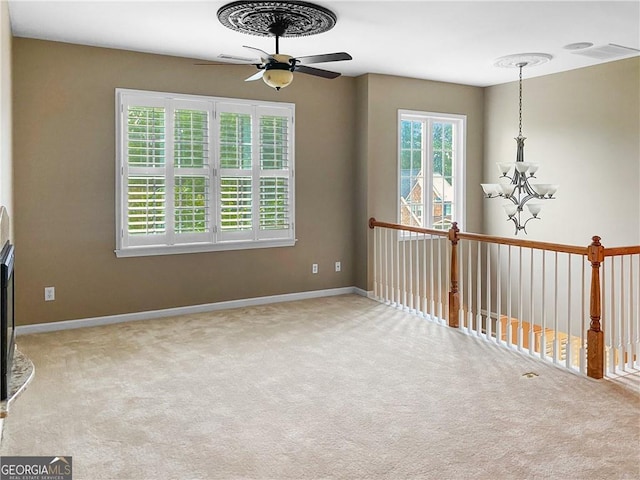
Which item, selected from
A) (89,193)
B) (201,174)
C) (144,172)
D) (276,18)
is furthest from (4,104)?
(201,174)

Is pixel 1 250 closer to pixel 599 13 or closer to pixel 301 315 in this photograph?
pixel 301 315

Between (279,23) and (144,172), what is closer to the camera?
(279,23)

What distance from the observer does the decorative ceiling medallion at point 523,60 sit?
545cm

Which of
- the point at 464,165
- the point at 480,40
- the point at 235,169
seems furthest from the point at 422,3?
the point at 464,165

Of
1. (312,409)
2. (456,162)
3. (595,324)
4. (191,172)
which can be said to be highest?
(456,162)

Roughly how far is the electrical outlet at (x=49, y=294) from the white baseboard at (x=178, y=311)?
0.23 meters

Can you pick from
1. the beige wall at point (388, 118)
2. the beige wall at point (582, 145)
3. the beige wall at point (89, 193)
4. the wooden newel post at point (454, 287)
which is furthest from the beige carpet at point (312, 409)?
the beige wall at point (582, 145)

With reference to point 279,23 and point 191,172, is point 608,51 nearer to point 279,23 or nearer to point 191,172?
point 279,23

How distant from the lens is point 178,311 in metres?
5.72

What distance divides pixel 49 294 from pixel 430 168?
4.55 metres

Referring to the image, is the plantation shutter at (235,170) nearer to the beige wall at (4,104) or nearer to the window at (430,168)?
the window at (430,168)

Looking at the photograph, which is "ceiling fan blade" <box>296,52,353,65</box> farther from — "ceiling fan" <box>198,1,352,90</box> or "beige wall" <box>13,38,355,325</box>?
"beige wall" <box>13,38,355,325</box>

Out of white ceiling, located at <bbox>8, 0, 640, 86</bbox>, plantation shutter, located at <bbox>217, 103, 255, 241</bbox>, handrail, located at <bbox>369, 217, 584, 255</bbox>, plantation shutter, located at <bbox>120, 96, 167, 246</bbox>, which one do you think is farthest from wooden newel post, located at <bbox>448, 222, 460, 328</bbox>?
plantation shutter, located at <bbox>120, 96, 167, 246</bbox>

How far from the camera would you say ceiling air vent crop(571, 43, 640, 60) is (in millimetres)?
5115
